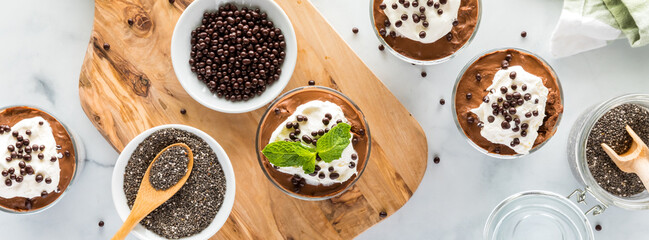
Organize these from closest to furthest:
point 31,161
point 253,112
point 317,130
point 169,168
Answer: point 317,130
point 169,168
point 31,161
point 253,112

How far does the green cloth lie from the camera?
3086 mm

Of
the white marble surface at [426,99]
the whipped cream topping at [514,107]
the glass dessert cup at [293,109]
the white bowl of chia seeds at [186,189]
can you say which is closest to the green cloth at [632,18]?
the white marble surface at [426,99]

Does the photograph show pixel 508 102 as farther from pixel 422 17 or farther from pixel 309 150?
pixel 309 150

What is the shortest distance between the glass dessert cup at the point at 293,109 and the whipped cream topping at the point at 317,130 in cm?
7

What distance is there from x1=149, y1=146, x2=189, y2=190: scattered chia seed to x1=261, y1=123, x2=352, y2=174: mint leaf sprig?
547 mm

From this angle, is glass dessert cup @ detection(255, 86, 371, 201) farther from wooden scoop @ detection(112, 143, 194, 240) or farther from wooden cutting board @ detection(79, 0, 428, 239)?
wooden scoop @ detection(112, 143, 194, 240)

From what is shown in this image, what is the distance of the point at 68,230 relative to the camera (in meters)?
3.57

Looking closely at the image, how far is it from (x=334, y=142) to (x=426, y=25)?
0.88 metres

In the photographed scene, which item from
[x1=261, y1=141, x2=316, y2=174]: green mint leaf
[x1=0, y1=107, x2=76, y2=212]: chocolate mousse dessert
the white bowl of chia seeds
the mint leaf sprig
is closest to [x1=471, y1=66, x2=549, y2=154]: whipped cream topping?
the mint leaf sprig

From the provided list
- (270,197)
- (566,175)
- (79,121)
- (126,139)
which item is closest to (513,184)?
(566,175)

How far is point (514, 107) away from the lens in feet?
9.66

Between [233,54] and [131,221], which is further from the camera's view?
[233,54]

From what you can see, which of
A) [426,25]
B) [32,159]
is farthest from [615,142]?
[32,159]

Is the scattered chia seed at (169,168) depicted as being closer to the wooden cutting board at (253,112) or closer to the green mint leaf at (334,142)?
the wooden cutting board at (253,112)
